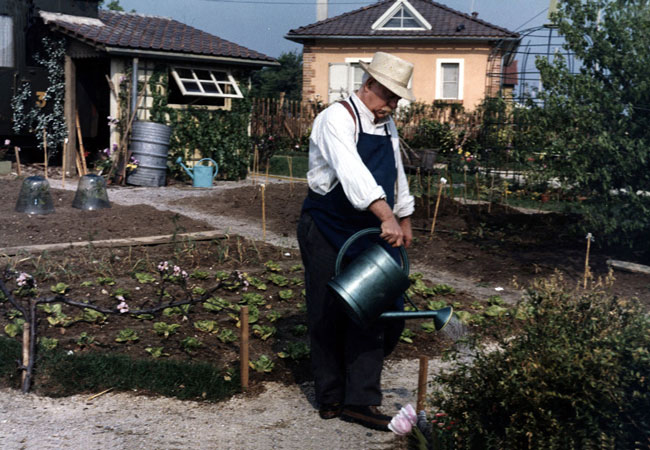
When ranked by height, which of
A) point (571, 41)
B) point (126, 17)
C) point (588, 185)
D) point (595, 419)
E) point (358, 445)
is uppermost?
point (126, 17)

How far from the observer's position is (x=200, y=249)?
7297 mm

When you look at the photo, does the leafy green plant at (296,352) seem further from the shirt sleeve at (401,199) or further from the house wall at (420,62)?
the house wall at (420,62)

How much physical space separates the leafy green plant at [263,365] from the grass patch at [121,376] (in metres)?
0.15

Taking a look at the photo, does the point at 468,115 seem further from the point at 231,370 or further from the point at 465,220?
the point at 231,370

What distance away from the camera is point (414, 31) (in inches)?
917

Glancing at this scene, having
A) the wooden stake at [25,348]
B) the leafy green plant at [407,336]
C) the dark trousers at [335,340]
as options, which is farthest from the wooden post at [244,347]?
the leafy green plant at [407,336]

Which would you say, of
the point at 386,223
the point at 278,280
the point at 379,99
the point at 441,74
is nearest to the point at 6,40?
the point at 278,280

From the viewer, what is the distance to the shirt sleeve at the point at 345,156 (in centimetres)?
342

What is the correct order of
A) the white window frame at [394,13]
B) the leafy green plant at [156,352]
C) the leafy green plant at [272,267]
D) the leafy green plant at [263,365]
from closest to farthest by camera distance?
the leafy green plant at [263,365], the leafy green plant at [156,352], the leafy green plant at [272,267], the white window frame at [394,13]

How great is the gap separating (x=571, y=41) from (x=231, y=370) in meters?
4.90

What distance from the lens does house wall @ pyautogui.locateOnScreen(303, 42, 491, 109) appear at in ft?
75.6

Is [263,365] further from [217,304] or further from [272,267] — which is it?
[272,267]

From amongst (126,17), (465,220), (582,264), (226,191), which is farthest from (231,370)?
(126,17)

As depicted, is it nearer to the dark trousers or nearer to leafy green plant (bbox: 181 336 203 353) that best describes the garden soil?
the dark trousers
